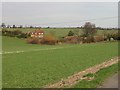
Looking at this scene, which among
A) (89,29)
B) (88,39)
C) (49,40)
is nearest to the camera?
(49,40)

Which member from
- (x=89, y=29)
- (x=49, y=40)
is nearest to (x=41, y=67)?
(x=49, y=40)

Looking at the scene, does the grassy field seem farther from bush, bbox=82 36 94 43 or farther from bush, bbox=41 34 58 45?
bush, bbox=82 36 94 43

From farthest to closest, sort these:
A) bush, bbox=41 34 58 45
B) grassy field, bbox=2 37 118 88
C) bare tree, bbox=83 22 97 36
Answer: bare tree, bbox=83 22 97 36 < bush, bbox=41 34 58 45 < grassy field, bbox=2 37 118 88

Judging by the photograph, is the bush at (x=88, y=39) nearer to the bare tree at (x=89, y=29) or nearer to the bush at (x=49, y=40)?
the bush at (x=49, y=40)

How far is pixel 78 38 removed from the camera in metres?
116

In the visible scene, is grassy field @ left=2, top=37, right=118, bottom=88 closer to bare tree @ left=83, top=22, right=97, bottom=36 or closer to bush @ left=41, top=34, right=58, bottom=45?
bush @ left=41, top=34, right=58, bottom=45

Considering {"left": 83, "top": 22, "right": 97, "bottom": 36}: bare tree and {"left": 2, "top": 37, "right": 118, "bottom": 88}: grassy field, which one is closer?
{"left": 2, "top": 37, "right": 118, "bottom": 88}: grassy field

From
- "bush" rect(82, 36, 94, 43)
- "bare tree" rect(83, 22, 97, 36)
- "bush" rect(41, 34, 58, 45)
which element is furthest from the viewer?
"bare tree" rect(83, 22, 97, 36)

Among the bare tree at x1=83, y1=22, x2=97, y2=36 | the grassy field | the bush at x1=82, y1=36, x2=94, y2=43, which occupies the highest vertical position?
the bare tree at x1=83, y1=22, x2=97, y2=36

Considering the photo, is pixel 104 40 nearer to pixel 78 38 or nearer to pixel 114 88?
pixel 78 38

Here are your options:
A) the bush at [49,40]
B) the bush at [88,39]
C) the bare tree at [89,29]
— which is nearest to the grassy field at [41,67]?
the bush at [49,40]

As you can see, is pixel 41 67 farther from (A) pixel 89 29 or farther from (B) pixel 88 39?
(A) pixel 89 29

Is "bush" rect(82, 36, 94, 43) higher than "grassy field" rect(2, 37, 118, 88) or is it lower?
lower

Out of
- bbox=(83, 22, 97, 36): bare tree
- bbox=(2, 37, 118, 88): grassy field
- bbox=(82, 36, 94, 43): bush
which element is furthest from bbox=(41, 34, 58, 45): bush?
bbox=(2, 37, 118, 88): grassy field
